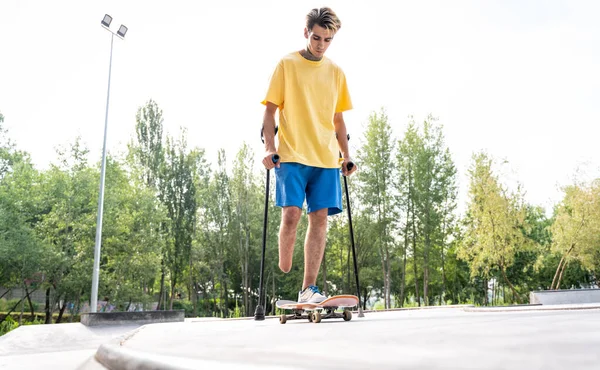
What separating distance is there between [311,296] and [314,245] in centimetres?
37

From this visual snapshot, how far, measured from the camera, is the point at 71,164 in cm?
2450

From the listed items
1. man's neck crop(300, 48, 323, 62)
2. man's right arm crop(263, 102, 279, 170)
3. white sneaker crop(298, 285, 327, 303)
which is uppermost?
man's neck crop(300, 48, 323, 62)

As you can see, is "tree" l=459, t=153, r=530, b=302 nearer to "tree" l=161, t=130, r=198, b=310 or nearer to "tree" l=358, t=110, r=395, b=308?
"tree" l=358, t=110, r=395, b=308

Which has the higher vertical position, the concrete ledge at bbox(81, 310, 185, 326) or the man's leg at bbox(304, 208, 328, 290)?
the man's leg at bbox(304, 208, 328, 290)

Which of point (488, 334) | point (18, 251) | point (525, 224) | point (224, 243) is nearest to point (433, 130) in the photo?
point (525, 224)

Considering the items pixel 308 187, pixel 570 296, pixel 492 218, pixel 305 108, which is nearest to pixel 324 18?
pixel 305 108

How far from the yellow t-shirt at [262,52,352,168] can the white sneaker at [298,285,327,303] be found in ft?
3.01

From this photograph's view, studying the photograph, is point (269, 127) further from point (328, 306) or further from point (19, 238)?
point (19, 238)

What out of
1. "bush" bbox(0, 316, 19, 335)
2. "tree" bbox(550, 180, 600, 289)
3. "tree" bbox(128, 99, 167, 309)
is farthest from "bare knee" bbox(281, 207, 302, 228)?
"tree" bbox(128, 99, 167, 309)

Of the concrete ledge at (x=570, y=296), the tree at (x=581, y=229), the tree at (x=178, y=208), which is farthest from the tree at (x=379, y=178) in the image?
the concrete ledge at (x=570, y=296)

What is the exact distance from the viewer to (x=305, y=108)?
142 inches

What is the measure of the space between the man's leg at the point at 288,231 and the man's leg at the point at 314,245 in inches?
5.3

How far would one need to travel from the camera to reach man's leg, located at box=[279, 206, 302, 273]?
3.33 metres

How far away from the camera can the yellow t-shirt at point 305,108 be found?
3496mm
